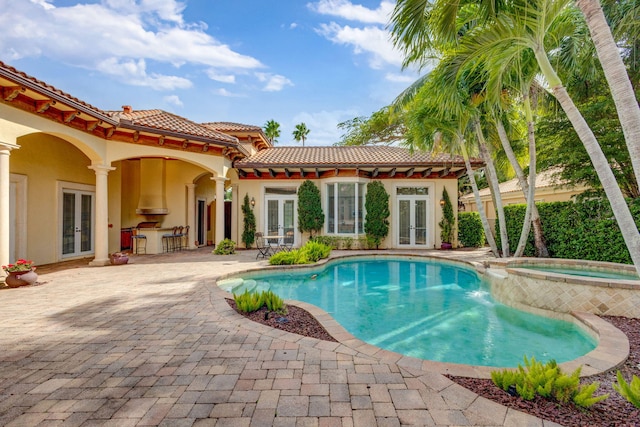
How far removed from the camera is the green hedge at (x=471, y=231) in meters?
14.7

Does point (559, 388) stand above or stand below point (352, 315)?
above

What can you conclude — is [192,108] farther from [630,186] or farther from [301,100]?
[630,186]

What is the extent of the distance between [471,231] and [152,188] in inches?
630

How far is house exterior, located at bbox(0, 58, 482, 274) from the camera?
7.68 metres

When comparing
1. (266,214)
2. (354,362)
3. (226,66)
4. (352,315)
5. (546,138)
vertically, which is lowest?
(352,315)

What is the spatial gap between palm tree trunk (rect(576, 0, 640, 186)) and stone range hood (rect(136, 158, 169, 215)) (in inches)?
577

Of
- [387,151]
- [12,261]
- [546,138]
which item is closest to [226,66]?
[387,151]

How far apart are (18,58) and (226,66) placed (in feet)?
25.2

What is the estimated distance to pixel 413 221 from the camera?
1456 centimetres

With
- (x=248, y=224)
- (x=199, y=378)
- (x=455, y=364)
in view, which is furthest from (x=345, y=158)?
(x=199, y=378)

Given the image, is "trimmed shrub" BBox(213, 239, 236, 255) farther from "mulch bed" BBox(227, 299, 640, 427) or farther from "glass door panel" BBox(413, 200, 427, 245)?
"mulch bed" BBox(227, 299, 640, 427)

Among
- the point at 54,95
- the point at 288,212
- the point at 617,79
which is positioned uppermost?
the point at 54,95

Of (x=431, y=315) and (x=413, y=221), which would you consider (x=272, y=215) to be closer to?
(x=413, y=221)

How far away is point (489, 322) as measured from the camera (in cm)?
553
